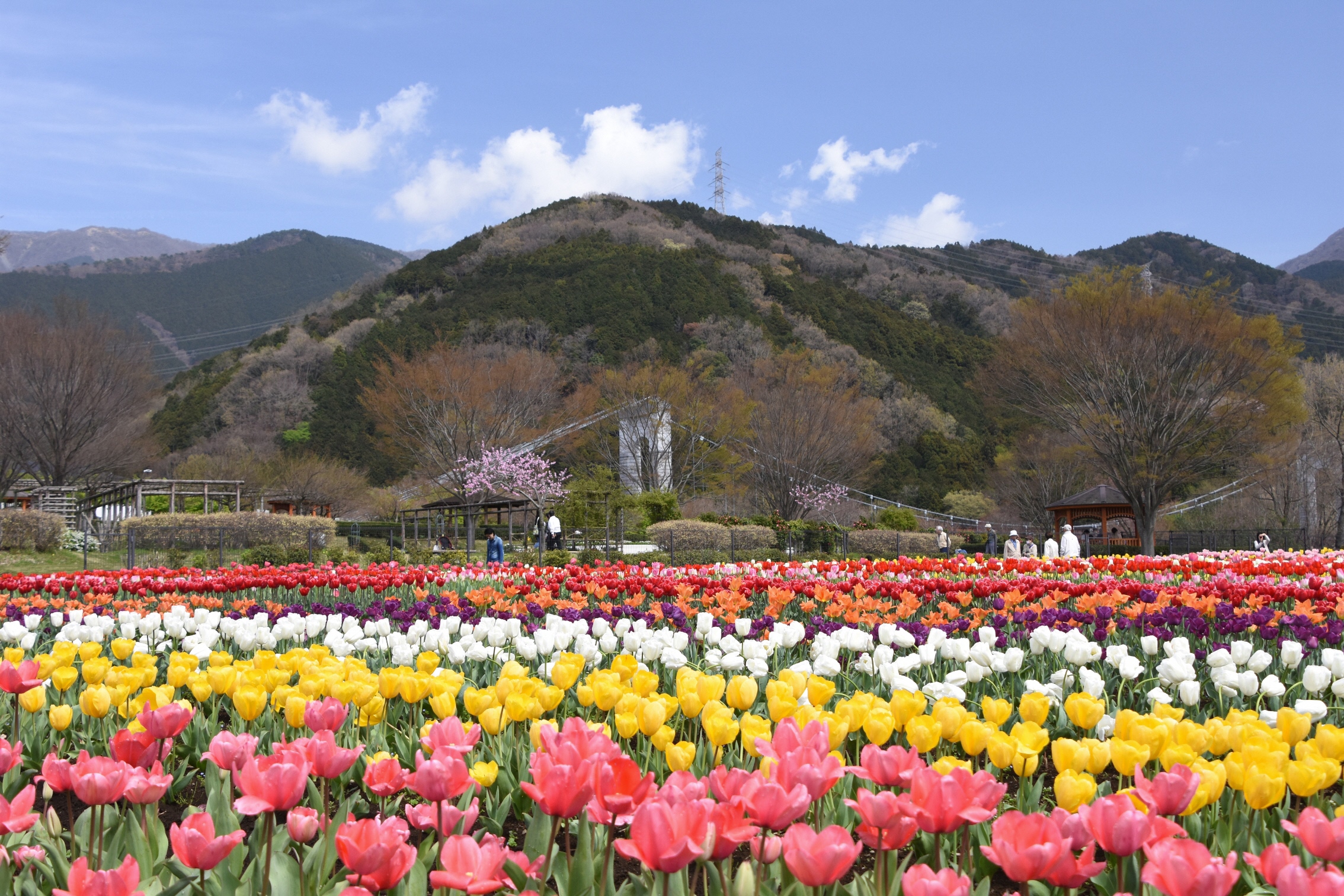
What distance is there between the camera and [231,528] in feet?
75.6

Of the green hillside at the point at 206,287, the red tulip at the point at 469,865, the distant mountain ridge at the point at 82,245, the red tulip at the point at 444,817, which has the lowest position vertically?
the red tulip at the point at 444,817

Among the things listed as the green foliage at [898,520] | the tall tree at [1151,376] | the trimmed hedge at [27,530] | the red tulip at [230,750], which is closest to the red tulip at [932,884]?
the red tulip at [230,750]

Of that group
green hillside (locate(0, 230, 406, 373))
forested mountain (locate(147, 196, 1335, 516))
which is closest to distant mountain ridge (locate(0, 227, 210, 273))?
green hillside (locate(0, 230, 406, 373))

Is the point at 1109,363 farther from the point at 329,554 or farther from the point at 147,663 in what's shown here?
the point at 147,663

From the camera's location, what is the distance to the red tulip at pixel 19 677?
2.68 meters

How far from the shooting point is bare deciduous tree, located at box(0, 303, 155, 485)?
1166 inches

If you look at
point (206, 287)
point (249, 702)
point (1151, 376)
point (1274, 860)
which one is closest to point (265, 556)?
point (249, 702)

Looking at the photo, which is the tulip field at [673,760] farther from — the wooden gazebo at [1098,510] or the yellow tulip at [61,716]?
the wooden gazebo at [1098,510]

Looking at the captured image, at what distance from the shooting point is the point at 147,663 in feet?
10.7

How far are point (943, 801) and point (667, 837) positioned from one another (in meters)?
0.50

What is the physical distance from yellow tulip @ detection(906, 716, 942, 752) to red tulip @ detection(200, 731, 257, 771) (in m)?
1.46

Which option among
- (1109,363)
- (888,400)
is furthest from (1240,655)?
(888,400)

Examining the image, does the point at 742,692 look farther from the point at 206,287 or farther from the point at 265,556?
the point at 206,287

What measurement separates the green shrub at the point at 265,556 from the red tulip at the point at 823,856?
50.7 feet
